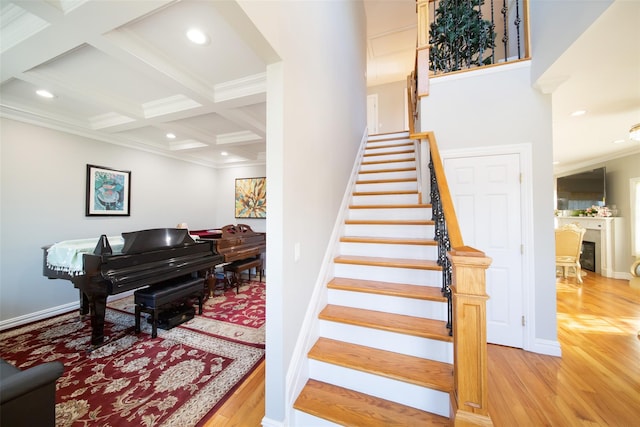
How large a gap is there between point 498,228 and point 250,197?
457 centimetres

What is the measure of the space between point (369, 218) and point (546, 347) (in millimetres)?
2031

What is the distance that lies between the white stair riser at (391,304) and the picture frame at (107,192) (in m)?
3.92

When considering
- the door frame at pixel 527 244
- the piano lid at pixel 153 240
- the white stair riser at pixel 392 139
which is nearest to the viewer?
the door frame at pixel 527 244

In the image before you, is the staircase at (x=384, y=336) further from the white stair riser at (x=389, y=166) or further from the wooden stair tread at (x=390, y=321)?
the white stair riser at (x=389, y=166)

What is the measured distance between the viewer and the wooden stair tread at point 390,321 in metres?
1.54

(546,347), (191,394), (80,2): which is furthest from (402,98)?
(191,394)

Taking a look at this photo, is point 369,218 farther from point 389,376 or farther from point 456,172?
point 389,376

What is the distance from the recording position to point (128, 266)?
7.87 ft

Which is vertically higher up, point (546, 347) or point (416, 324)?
point (416, 324)

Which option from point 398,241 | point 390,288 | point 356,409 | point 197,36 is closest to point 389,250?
point 398,241

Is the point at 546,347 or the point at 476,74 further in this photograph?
the point at 476,74

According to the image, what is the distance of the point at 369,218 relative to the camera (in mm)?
2822

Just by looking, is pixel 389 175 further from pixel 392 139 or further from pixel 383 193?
pixel 392 139

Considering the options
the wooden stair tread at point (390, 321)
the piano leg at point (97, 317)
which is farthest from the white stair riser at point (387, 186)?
the piano leg at point (97, 317)
